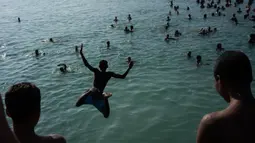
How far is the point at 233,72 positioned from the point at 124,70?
16.5 metres

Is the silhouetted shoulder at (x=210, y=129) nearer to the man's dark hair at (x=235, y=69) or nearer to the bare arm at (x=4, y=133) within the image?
the man's dark hair at (x=235, y=69)

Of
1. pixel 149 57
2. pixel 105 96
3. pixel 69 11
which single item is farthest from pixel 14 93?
pixel 69 11

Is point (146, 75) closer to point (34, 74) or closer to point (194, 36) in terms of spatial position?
point (34, 74)

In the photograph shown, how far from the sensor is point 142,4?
52.9 m

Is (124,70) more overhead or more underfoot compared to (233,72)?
more underfoot

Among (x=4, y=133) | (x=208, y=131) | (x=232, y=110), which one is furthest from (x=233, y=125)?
(x=4, y=133)

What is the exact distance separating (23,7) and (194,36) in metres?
40.9

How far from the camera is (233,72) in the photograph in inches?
Result: 149

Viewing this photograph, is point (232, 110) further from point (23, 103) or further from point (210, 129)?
point (23, 103)

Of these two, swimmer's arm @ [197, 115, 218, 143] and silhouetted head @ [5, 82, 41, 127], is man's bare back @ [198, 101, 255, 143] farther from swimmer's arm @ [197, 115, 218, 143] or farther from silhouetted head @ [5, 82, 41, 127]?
silhouetted head @ [5, 82, 41, 127]

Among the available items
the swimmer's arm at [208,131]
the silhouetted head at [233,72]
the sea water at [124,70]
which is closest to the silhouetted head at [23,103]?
the swimmer's arm at [208,131]

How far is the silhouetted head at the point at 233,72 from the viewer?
3768 mm

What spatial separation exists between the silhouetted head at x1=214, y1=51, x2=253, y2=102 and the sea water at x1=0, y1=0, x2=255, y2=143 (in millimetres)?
8631

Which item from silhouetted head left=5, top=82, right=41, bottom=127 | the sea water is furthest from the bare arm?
the sea water
